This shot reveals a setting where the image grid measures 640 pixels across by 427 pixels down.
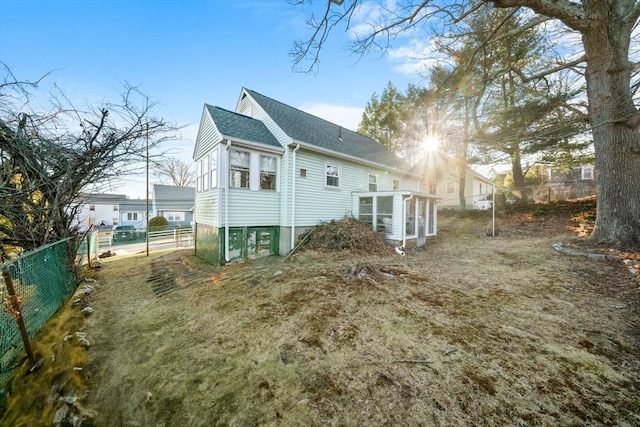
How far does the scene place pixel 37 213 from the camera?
455cm

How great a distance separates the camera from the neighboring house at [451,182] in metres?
17.9

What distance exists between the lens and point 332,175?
9.75m

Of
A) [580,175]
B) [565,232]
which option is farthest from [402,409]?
[580,175]

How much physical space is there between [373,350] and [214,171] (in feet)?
23.3

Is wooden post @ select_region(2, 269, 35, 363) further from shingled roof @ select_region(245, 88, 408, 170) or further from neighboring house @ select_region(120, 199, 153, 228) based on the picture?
neighboring house @ select_region(120, 199, 153, 228)

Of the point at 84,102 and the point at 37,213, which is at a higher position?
the point at 84,102

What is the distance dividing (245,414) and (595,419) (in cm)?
296

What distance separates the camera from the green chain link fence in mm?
2777

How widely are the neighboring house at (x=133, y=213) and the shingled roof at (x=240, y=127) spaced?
2835 centimetres

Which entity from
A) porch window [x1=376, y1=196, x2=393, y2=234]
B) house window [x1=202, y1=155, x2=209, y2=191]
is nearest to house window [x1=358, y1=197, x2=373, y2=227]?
porch window [x1=376, y1=196, x2=393, y2=234]

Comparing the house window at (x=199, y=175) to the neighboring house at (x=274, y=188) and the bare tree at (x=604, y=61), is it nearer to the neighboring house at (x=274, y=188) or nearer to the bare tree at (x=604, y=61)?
the neighboring house at (x=274, y=188)

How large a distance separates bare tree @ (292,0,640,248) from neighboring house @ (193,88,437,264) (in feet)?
9.60

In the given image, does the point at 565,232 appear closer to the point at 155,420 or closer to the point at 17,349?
the point at 155,420

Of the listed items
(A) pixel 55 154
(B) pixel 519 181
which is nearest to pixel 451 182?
(B) pixel 519 181
